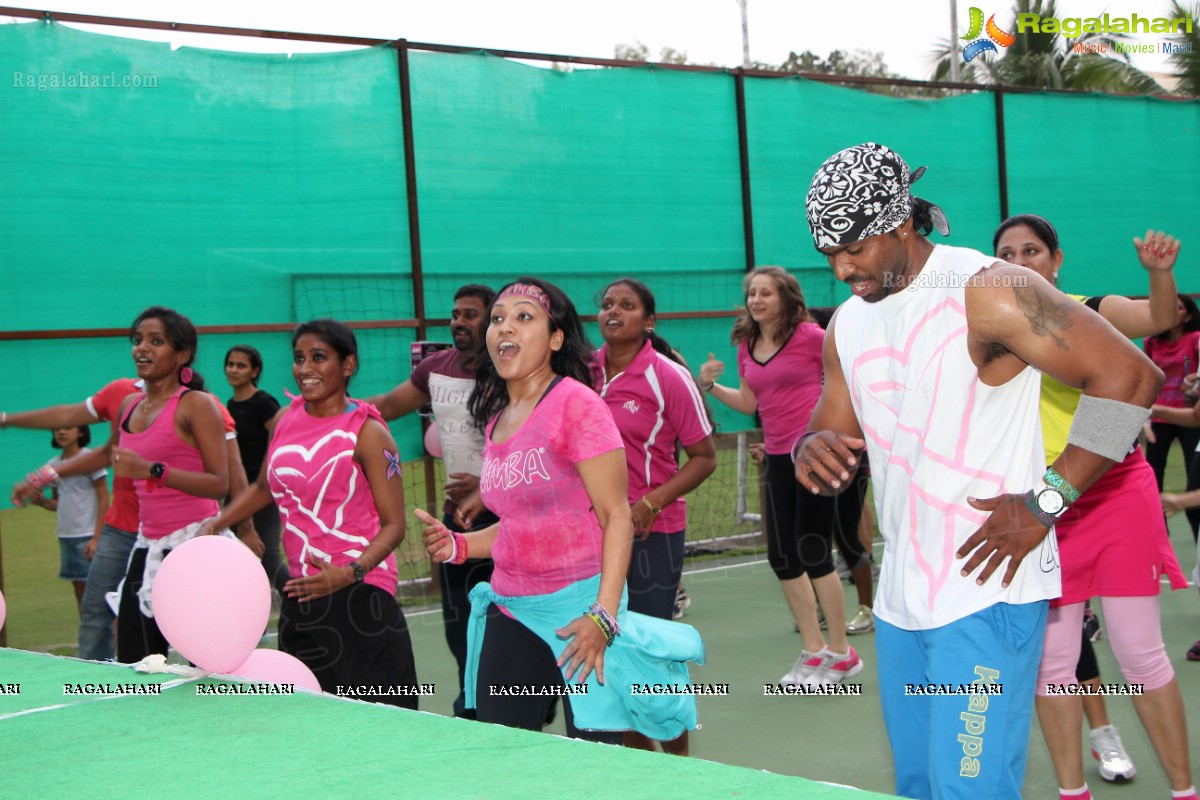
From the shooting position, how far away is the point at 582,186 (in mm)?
9773

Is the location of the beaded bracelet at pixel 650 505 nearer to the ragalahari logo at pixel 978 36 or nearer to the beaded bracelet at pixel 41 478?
the beaded bracelet at pixel 41 478

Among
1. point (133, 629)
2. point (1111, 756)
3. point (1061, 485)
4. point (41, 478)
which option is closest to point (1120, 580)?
point (1111, 756)

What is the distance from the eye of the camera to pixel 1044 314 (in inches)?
105

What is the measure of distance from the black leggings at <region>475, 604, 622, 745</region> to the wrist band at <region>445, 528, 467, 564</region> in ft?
0.71

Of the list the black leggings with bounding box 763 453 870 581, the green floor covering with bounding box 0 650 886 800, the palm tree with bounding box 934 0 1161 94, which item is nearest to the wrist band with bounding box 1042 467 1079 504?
the green floor covering with bounding box 0 650 886 800

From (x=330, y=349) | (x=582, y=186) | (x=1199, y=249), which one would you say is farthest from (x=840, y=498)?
(x=1199, y=249)

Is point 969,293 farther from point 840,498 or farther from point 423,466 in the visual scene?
point 423,466

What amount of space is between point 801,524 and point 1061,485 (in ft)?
12.2

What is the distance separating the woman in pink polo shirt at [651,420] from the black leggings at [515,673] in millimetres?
1393

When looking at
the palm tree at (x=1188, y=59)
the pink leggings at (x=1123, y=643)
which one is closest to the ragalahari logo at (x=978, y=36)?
the palm tree at (x=1188, y=59)

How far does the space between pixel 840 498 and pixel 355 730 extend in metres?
4.28

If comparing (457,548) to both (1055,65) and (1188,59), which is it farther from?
(1055,65)

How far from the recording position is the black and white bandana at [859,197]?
283 cm

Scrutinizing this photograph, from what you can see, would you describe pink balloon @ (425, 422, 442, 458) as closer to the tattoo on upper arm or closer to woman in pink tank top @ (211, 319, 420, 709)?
woman in pink tank top @ (211, 319, 420, 709)
